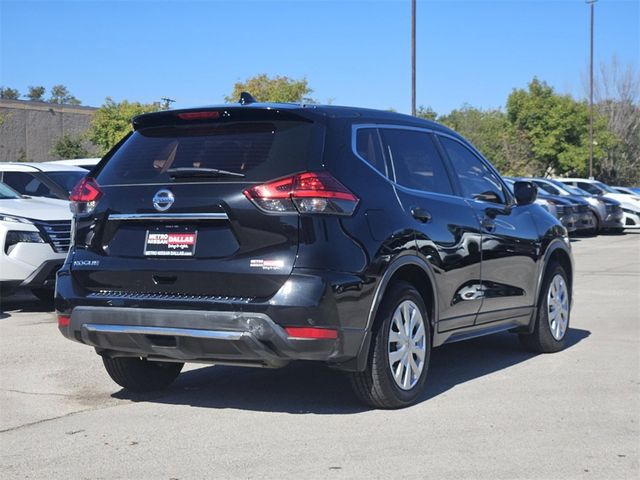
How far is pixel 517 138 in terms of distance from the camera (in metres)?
54.1

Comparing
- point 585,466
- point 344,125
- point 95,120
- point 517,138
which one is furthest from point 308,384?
point 517,138

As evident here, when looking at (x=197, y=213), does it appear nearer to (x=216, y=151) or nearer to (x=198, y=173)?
(x=198, y=173)

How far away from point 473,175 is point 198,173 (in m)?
2.60

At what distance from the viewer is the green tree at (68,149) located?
47.3 m

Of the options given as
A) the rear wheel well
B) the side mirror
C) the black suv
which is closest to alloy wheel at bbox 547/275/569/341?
the side mirror

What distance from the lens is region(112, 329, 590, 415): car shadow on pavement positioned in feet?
21.1

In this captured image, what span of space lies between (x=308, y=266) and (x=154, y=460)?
134cm

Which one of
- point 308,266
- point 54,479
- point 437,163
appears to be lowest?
point 54,479

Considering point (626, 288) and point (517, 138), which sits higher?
point (517, 138)

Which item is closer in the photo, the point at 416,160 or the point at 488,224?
the point at 416,160

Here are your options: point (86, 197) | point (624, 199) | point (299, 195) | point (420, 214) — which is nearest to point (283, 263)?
point (299, 195)

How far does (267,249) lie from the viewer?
18.3 ft

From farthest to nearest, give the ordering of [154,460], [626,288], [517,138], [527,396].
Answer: [517,138], [626,288], [527,396], [154,460]

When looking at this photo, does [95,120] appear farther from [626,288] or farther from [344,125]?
[344,125]
